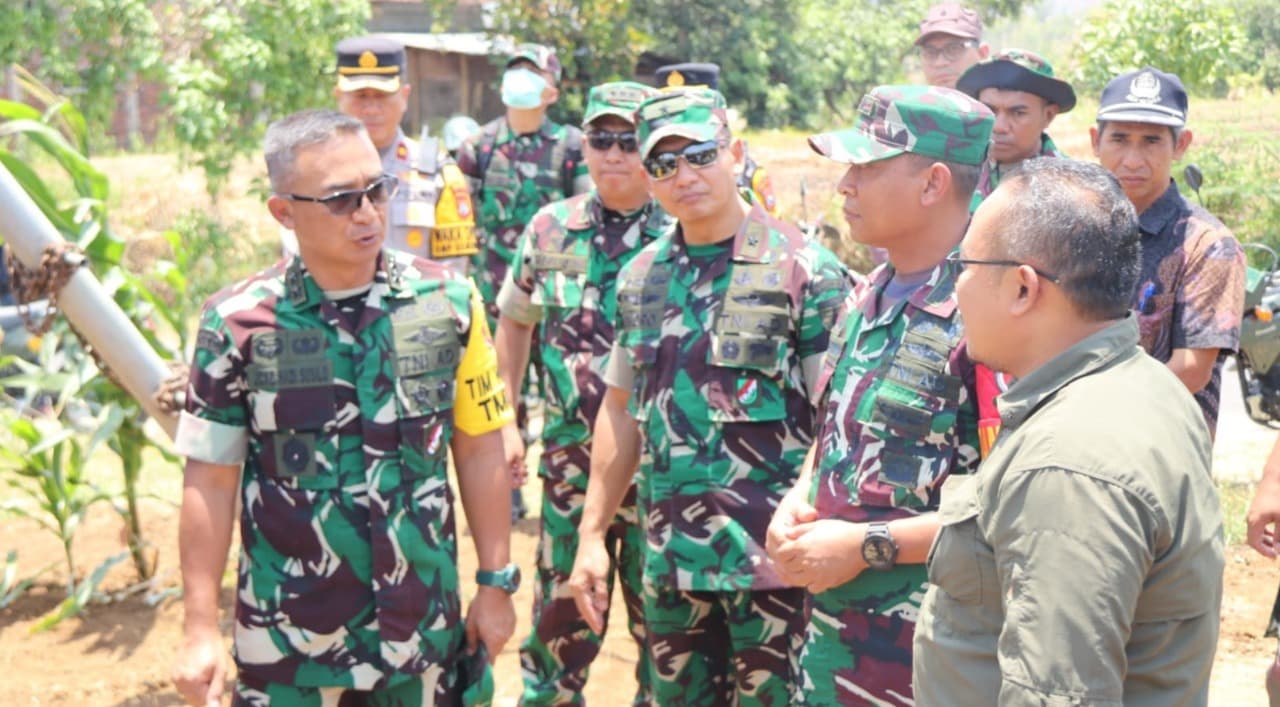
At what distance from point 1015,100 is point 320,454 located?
277cm

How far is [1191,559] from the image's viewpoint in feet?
6.51

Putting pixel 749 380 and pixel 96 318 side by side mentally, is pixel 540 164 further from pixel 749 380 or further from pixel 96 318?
pixel 749 380

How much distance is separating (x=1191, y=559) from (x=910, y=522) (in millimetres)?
942

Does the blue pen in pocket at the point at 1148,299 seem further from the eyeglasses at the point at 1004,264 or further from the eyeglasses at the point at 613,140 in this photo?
the eyeglasses at the point at 1004,264

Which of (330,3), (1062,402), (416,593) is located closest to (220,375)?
(416,593)

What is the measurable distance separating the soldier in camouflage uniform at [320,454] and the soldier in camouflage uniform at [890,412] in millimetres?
880

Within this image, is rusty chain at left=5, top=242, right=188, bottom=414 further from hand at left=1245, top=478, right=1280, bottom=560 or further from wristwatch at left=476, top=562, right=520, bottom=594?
hand at left=1245, top=478, right=1280, bottom=560

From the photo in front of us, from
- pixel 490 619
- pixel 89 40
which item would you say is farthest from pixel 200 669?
pixel 89 40

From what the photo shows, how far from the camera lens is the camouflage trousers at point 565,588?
469 cm

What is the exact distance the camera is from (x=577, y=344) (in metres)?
4.90

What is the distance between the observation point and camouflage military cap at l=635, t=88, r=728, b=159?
389cm

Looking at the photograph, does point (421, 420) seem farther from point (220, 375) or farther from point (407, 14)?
point (407, 14)

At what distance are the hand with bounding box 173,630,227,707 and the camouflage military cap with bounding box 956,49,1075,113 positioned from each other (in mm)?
3075

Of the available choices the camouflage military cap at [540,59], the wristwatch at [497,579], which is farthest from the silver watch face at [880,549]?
the camouflage military cap at [540,59]
